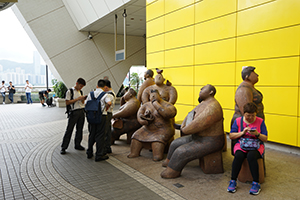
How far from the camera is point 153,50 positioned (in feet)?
33.7

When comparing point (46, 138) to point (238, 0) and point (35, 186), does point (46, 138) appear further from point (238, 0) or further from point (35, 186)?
point (238, 0)

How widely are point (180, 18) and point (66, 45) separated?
9185mm

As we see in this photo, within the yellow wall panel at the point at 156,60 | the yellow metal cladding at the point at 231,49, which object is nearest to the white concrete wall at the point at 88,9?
the yellow metal cladding at the point at 231,49

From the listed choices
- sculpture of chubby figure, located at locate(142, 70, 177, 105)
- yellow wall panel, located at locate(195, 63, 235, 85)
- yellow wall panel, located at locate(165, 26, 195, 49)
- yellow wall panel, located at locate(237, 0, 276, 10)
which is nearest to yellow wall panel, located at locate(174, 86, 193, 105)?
yellow wall panel, located at locate(195, 63, 235, 85)

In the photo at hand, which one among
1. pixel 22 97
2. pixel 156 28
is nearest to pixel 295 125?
pixel 156 28

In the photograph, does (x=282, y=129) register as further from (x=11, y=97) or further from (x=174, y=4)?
(x=11, y=97)

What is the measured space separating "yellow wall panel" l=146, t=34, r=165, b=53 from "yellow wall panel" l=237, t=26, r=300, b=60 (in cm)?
351

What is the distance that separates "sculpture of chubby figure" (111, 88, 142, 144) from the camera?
642 cm

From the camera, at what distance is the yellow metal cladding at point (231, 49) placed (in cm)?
582

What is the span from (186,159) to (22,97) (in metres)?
20.7

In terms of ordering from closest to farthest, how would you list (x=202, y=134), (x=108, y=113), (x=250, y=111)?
(x=250, y=111), (x=202, y=134), (x=108, y=113)

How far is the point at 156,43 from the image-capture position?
396 inches

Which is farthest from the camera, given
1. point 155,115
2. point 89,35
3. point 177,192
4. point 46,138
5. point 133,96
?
point 89,35

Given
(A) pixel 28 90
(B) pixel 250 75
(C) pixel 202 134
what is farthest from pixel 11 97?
(B) pixel 250 75
